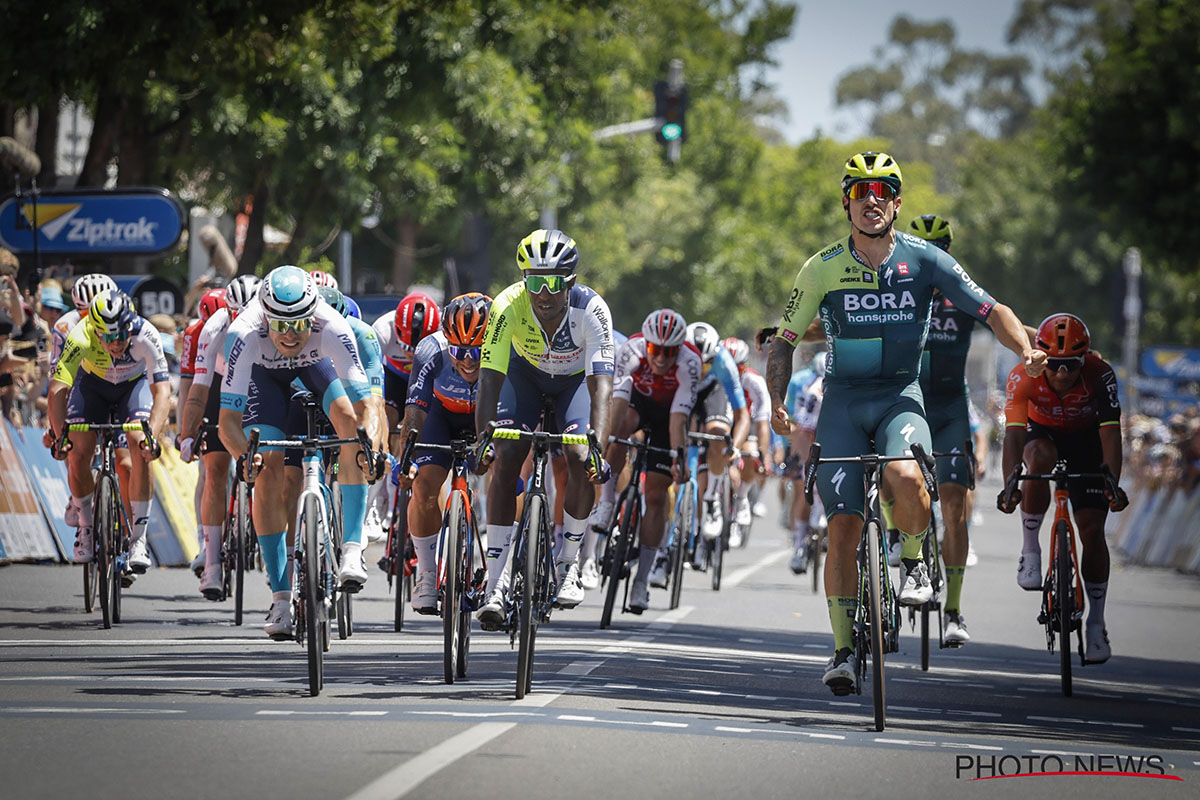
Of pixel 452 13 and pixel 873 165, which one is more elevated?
pixel 452 13

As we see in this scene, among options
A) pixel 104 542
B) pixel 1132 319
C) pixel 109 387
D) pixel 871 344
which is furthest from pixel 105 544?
pixel 1132 319

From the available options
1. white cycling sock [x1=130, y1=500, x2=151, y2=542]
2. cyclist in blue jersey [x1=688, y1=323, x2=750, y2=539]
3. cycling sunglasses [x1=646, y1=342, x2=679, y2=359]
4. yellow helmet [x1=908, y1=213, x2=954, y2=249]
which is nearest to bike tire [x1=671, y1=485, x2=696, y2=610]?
cyclist in blue jersey [x1=688, y1=323, x2=750, y2=539]

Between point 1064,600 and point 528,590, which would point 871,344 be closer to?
point 528,590

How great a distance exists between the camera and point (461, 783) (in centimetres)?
733

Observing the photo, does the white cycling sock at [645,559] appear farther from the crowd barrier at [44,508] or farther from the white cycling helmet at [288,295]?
the crowd barrier at [44,508]

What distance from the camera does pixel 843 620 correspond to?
971 centimetres

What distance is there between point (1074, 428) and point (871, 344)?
288 cm

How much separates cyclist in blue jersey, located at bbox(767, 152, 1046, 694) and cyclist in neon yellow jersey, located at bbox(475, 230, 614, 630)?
1045 millimetres

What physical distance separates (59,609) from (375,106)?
13828 mm

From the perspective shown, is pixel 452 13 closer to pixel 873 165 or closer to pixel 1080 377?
pixel 1080 377

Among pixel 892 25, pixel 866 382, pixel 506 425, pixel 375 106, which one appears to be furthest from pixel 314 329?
pixel 892 25

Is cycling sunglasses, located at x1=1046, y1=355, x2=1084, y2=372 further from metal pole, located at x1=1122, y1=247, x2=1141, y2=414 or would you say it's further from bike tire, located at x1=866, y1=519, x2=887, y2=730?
metal pole, located at x1=1122, y1=247, x2=1141, y2=414

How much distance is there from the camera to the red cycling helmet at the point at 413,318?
14648 mm

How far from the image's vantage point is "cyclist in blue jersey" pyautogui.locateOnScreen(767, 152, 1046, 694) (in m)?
9.88
